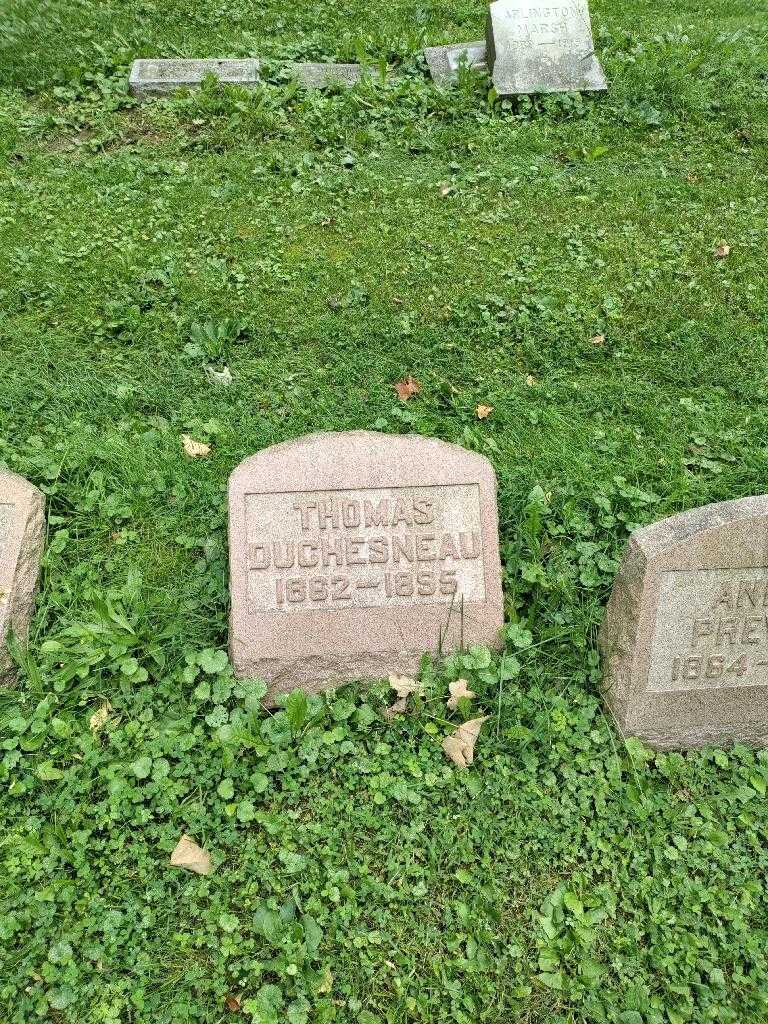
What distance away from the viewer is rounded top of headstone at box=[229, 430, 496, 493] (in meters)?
3.21

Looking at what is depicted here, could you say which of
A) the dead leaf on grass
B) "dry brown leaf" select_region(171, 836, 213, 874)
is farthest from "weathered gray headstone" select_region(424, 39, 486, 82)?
"dry brown leaf" select_region(171, 836, 213, 874)

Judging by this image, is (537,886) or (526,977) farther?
(537,886)

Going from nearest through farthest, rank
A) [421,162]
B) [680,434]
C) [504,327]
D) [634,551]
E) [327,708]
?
[634,551], [327,708], [680,434], [504,327], [421,162]

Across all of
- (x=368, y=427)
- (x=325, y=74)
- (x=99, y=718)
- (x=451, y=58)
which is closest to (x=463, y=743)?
(x=99, y=718)

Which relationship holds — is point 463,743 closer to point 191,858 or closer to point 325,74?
point 191,858

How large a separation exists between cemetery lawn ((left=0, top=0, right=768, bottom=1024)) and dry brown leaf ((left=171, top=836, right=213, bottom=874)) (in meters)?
0.04

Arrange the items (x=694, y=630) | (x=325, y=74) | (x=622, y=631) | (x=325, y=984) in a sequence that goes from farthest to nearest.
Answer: (x=325, y=74) < (x=622, y=631) < (x=694, y=630) < (x=325, y=984)

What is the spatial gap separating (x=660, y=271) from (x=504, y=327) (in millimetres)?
1152

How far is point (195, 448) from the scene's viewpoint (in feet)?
12.8

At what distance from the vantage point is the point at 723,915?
262cm

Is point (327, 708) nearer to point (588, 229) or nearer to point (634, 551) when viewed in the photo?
point (634, 551)

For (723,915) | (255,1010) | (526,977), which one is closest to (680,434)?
(723,915)

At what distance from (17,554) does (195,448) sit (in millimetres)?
992

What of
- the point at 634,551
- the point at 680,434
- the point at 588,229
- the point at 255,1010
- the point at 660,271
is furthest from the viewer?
the point at 588,229
